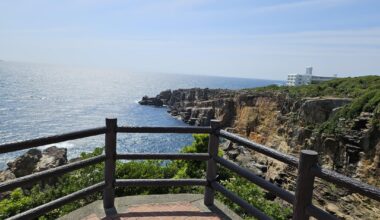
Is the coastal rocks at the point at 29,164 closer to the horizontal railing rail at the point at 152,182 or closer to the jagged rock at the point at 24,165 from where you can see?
the jagged rock at the point at 24,165

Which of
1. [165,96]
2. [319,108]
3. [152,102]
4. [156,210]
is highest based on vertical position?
[156,210]

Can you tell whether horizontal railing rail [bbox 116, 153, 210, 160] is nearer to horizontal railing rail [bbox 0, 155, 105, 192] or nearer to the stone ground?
horizontal railing rail [bbox 0, 155, 105, 192]

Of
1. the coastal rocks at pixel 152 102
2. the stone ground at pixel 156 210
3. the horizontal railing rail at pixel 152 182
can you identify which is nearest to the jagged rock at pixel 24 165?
the stone ground at pixel 156 210

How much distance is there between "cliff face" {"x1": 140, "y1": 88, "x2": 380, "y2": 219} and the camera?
64.0 ft

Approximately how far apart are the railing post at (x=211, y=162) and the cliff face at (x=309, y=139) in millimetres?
11738

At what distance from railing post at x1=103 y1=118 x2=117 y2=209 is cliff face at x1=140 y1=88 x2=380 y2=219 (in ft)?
41.2

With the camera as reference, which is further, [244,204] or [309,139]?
[309,139]

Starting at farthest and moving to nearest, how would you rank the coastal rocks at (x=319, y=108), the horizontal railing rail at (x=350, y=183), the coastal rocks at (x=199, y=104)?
the coastal rocks at (x=199, y=104) < the coastal rocks at (x=319, y=108) < the horizontal railing rail at (x=350, y=183)

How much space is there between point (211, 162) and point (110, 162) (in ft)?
5.08

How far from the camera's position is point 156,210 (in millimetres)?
5480

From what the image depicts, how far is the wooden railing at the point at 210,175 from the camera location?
3508 mm

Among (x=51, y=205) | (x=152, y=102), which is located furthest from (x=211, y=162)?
(x=152, y=102)

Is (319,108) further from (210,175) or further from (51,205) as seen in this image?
(51,205)

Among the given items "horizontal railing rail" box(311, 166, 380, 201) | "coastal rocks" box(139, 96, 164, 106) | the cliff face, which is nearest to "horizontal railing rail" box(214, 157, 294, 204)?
"horizontal railing rail" box(311, 166, 380, 201)
